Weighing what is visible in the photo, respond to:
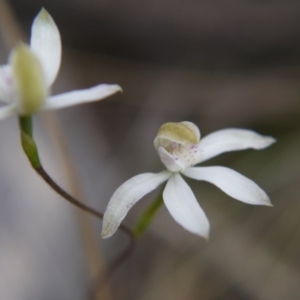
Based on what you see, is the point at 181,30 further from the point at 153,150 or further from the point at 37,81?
the point at 37,81

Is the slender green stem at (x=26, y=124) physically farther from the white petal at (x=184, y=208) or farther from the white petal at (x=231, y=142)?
the white petal at (x=231, y=142)

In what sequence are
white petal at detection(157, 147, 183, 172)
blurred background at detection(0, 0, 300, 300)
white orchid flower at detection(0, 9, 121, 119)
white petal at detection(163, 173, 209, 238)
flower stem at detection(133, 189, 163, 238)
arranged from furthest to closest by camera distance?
blurred background at detection(0, 0, 300, 300) → flower stem at detection(133, 189, 163, 238) → white petal at detection(157, 147, 183, 172) → white petal at detection(163, 173, 209, 238) → white orchid flower at detection(0, 9, 121, 119)

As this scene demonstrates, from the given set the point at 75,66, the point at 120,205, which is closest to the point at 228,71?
the point at 75,66

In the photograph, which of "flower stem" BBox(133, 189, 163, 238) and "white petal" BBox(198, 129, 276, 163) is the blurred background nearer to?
"flower stem" BBox(133, 189, 163, 238)

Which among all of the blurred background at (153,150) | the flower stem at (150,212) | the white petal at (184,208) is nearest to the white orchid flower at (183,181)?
the white petal at (184,208)

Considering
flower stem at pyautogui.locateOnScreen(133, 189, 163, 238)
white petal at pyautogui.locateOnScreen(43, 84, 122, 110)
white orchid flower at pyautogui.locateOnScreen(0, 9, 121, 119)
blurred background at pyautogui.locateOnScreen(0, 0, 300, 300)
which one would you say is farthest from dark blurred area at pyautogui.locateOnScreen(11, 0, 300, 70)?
white petal at pyautogui.locateOnScreen(43, 84, 122, 110)

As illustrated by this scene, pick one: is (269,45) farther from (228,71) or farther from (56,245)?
(56,245)

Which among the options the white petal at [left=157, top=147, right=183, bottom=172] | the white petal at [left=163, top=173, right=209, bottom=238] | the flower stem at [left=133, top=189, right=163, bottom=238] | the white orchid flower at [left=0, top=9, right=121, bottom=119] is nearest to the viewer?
the white orchid flower at [left=0, top=9, right=121, bottom=119]
